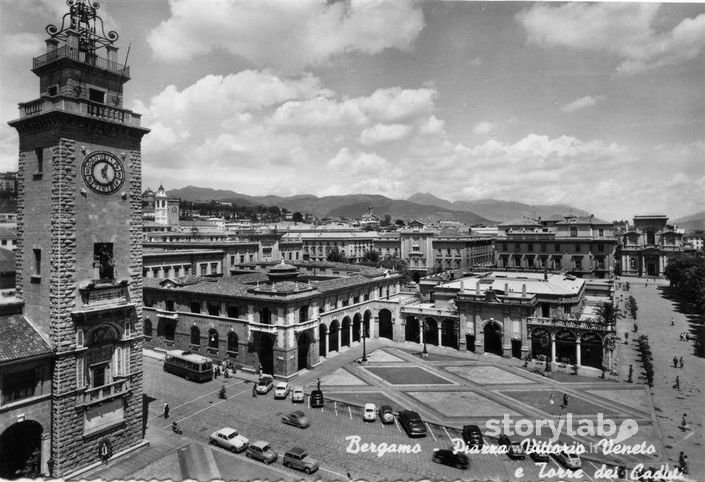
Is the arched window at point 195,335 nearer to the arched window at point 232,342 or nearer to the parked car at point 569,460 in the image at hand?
the arched window at point 232,342

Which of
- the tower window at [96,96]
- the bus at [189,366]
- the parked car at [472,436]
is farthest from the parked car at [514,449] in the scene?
the tower window at [96,96]

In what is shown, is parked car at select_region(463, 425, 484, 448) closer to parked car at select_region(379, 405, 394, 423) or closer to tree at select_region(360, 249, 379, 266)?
parked car at select_region(379, 405, 394, 423)

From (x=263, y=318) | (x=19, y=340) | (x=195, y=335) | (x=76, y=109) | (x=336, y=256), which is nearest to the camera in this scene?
(x=19, y=340)

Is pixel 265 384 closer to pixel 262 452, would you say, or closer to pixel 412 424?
pixel 262 452

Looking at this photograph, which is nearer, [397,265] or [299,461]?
[299,461]

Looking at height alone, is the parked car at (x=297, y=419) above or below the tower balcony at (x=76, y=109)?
below

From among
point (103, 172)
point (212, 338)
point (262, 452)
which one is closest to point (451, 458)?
point (262, 452)
